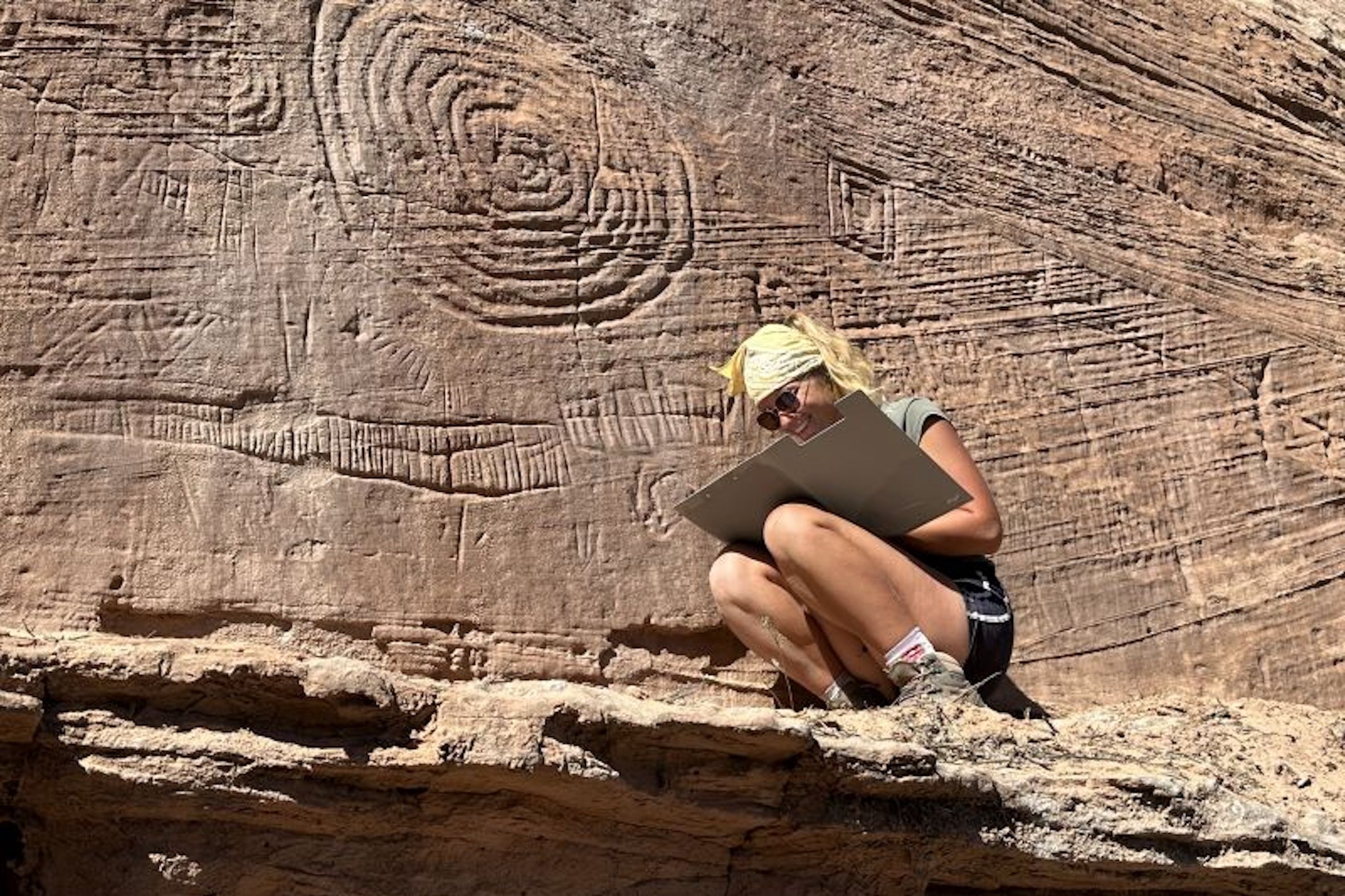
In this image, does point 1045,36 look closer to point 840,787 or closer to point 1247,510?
point 1247,510

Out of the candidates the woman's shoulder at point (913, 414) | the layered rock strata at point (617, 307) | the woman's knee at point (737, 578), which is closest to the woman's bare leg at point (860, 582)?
the woman's knee at point (737, 578)

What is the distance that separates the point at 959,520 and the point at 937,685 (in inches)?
13.8

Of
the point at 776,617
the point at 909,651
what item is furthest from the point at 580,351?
the point at 909,651

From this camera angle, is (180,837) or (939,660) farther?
(939,660)

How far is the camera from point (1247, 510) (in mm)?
6141

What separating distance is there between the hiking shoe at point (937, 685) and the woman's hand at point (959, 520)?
244mm

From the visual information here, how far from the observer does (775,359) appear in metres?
5.17

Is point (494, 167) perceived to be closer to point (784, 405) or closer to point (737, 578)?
point (784, 405)

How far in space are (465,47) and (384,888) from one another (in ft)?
7.06

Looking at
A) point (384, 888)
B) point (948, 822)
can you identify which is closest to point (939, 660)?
point (948, 822)

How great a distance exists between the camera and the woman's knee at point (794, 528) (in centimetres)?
500

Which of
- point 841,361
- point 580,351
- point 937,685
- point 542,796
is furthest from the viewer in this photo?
point 580,351

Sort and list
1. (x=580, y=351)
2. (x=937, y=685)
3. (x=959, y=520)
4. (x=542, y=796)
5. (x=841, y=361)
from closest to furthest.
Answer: (x=542, y=796)
(x=937, y=685)
(x=959, y=520)
(x=841, y=361)
(x=580, y=351)

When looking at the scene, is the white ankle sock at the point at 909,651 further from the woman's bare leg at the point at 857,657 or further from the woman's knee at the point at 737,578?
the woman's knee at the point at 737,578
